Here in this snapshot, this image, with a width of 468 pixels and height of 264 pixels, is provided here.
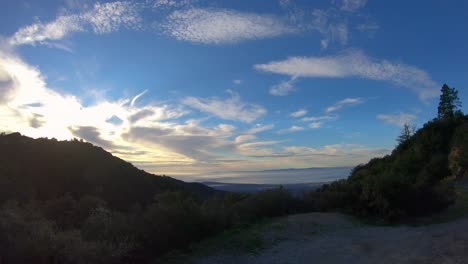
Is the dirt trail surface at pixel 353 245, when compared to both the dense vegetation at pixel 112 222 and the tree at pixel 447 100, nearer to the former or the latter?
the dense vegetation at pixel 112 222

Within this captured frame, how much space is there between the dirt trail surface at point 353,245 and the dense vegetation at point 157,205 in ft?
5.71

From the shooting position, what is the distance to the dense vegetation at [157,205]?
23.0 ft

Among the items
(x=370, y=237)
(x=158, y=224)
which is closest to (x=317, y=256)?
(x=370, y=237)

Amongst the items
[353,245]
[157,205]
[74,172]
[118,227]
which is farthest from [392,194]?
[74,172]

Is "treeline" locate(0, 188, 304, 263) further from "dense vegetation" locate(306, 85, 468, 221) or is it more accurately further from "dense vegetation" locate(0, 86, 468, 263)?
"dense vegetation" locate(306, 85, 468, 221)

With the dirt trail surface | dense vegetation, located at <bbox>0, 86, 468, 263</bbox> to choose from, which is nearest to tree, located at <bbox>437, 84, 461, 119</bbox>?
dense vegetation, located at <bbox>0, 86, 468, 263</bbox>

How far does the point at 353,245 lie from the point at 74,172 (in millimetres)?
43422

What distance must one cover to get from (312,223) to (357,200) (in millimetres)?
4184

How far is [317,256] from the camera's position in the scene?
9828 millimetres

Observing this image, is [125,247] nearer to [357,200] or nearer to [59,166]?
[357,200]

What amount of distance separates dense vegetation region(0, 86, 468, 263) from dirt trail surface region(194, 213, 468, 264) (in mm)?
1741

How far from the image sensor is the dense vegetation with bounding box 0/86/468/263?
7.00 metres

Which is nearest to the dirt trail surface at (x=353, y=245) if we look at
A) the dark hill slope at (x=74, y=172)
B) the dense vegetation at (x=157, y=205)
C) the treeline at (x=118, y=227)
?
the treeline at (x=118, y=227)

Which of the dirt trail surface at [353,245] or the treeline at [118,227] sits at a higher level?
the treeline at [118,227]
